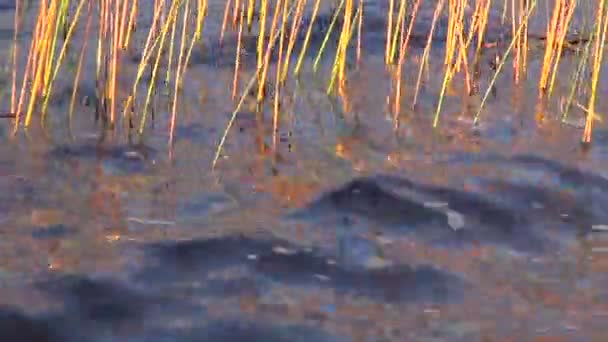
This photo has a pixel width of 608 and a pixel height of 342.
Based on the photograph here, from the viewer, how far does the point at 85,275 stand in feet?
10.7

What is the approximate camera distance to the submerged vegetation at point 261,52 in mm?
4422

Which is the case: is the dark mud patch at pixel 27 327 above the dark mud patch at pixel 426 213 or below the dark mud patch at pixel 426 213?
below

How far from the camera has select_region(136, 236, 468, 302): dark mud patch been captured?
10.8ft

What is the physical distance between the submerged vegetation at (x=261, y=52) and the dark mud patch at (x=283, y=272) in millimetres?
857

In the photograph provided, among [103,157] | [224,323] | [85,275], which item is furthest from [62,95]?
[224,323]

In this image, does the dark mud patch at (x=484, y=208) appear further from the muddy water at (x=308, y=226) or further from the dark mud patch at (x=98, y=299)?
the dark mud patch at (x=98, y=299)

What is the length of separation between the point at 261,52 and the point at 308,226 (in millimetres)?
1173

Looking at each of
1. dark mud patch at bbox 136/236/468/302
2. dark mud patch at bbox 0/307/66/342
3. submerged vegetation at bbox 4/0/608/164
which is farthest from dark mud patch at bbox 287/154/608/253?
dark mud patch at bbox 0/307/66/342

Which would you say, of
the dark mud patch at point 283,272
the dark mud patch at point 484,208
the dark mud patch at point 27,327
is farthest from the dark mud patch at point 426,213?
the dark mud patch at point 27,327

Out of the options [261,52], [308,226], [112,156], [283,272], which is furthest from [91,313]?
[261,52]

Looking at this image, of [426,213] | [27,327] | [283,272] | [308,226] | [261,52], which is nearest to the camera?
[27,327]

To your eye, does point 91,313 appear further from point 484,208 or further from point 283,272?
point 484,208

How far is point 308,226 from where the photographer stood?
3709 millimetres

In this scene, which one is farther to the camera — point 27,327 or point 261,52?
point 261,52
